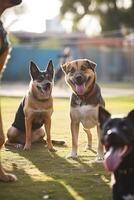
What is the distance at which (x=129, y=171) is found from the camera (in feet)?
17.6

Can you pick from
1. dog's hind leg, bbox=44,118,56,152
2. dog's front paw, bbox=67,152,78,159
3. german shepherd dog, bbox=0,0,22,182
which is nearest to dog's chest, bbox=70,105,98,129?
dog's front paw, bbox=67,152,78,159

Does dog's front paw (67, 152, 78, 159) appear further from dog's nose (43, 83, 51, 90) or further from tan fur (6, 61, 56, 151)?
dog's nose (43, 83, 51, 90)

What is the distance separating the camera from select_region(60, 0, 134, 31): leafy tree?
59.7 m

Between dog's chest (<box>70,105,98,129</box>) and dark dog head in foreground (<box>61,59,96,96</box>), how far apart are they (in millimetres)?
236

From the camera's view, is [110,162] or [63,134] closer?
[110,162]

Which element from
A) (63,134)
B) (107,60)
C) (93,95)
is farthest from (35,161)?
(107,60)

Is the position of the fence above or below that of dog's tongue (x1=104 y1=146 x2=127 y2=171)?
below

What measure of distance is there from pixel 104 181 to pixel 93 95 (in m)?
2.16

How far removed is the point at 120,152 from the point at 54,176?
7.75 ft

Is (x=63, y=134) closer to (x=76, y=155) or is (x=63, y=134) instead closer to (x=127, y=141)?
(x=76, y=155)

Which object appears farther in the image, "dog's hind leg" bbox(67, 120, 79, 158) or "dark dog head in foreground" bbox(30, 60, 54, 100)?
"dark dog head in foreground" bbox(30, 60, 54, 100)

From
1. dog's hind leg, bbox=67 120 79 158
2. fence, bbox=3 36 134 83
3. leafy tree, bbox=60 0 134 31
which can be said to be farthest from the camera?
leafy tree, bbox=60 0 134 31

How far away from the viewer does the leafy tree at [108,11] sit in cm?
5972

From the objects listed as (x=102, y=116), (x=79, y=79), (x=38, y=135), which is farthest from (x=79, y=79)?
Result: (x=102, y=116)
